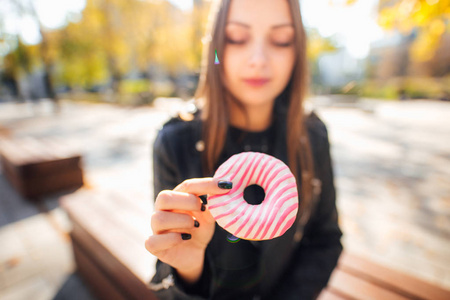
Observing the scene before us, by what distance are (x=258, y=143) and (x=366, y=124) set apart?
472 inches

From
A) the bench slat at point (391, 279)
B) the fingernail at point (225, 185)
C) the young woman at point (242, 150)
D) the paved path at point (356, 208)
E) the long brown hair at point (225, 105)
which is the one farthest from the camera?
the paved path at point (356, 208)

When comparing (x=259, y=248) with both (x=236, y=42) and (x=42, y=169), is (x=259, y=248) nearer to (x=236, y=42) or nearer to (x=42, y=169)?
(x=236, y=42)

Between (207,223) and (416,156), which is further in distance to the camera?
(416,156)

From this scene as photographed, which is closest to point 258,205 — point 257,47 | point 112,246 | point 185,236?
point 185,236

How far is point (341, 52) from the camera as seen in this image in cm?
2098

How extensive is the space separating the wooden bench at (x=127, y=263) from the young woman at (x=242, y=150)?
0.34 meters

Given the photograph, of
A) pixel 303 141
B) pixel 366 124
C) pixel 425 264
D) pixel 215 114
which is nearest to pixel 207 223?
pixel 215 114

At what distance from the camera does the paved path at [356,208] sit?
2.96m

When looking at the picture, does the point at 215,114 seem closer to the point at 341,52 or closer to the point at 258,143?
the point at 258,143

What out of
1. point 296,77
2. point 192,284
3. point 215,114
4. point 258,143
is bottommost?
point 192,284

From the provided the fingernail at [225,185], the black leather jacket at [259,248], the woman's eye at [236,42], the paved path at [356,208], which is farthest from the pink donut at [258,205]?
the paved path at [356,208]

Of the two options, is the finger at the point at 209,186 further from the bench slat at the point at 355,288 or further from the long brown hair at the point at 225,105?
the bench slat at the point at 355,288

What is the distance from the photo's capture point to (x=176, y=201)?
813 millimetres

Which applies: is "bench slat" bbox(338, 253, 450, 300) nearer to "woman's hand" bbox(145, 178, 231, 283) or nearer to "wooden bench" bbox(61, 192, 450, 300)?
"wooden bench" bbox(61, 192, 450, 300)
